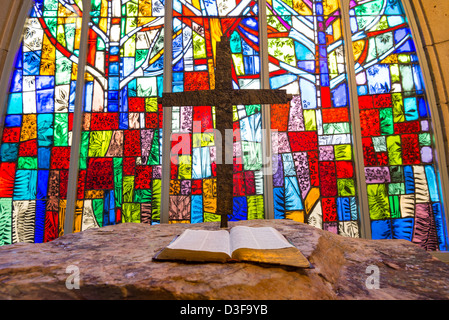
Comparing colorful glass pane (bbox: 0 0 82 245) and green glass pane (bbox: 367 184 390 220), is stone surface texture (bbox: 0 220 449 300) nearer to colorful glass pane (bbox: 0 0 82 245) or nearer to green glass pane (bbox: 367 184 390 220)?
green glass pane (bbox: 367 184 390 220)

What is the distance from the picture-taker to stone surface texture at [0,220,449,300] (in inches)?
37.4

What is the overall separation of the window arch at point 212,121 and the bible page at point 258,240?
1451mm

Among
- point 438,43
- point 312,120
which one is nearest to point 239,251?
point 312,120

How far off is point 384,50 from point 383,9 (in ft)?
1.74

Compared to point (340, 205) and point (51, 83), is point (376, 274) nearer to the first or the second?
point (340, 205)

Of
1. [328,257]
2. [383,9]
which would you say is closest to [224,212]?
[328,257]

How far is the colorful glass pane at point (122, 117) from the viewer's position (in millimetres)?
2986

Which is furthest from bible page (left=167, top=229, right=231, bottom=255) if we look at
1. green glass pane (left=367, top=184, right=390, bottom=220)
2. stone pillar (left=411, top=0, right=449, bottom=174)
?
stone pillar (left=411, top=0, right=449, bottom=174)

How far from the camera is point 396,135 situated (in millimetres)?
3061

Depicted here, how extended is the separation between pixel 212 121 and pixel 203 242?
1.97 meters

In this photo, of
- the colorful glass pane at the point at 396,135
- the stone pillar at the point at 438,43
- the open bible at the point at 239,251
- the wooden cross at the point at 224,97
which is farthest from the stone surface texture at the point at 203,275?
the stone pillar at the point at 438,43

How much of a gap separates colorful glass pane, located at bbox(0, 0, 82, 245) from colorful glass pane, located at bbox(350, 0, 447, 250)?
3.17 meters

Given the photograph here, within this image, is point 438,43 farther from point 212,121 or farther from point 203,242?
point 203,242

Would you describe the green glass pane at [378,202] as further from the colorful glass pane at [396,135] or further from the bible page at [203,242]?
the bible page at [203,242]
